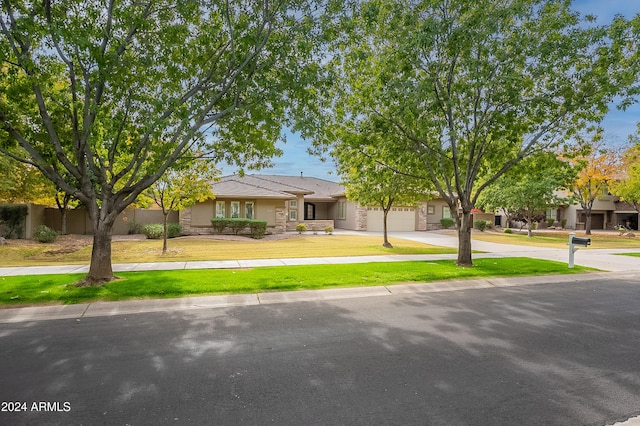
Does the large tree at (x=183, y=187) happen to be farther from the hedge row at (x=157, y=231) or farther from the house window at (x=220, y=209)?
the house window at (x=220, y=209)

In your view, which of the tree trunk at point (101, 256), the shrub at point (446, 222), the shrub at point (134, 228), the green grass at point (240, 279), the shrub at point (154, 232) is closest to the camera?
the green grass at point (240, 279)

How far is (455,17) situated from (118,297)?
38.3 feet

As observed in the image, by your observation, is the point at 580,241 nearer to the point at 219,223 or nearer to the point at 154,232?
the point at 219,223

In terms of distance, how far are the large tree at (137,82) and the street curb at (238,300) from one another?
1939 mm

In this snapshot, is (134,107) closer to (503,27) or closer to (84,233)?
(503,27)

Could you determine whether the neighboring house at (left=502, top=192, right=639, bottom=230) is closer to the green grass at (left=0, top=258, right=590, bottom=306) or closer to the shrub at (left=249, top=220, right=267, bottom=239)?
the shrub at (left=249, top=220, right=267, bottom=239)

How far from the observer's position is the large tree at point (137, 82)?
7.91 m

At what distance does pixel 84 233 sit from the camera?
24094mm

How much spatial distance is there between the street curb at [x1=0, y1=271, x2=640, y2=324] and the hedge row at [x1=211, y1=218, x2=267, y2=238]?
16.6 meters

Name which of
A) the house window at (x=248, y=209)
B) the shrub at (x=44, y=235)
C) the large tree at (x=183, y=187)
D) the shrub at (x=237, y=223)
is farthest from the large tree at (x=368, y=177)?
the shrub at (x=44, y=235)

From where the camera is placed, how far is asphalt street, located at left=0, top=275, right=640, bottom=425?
3508mm

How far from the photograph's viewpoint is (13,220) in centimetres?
1991

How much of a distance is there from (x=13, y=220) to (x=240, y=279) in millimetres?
18384

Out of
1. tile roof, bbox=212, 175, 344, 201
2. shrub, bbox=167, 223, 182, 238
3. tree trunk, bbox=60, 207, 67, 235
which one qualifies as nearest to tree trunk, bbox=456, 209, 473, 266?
tile roof, bbox=212, 175, 344, 201
